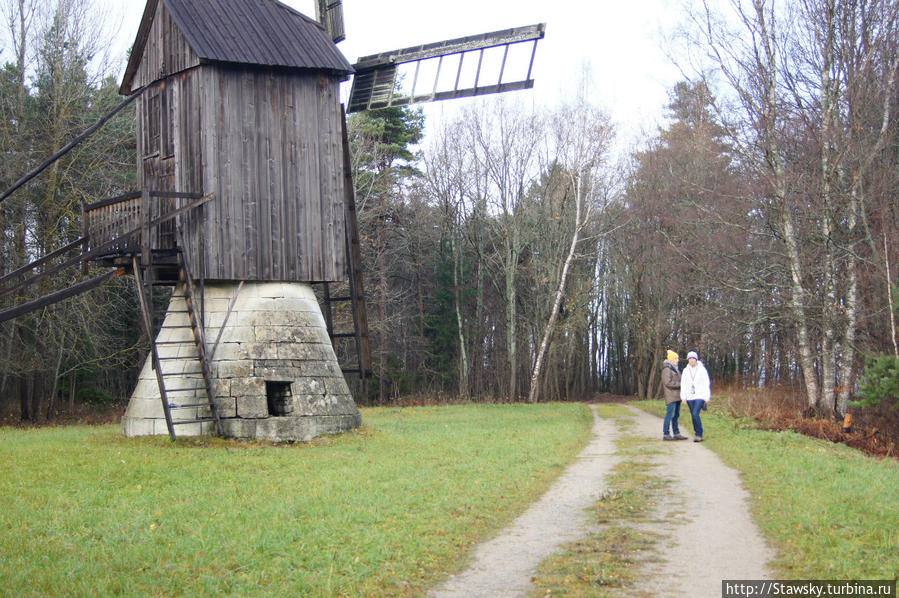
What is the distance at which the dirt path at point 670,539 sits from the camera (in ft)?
22.0

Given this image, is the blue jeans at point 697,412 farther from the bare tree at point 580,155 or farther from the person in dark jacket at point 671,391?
the bare tree at point 580,155

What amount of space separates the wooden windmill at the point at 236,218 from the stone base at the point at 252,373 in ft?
0.10

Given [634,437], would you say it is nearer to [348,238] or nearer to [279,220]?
Result: [348,238]

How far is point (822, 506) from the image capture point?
9.16 metres

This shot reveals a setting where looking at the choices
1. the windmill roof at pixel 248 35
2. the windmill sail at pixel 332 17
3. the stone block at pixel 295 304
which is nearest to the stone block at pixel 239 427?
the stone block at pixel 295 304

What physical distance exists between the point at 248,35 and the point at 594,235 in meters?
23.6

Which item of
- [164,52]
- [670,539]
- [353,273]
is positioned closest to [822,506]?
[670,539]

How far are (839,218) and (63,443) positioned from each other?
65.3ft

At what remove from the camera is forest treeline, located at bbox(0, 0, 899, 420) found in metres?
21.6

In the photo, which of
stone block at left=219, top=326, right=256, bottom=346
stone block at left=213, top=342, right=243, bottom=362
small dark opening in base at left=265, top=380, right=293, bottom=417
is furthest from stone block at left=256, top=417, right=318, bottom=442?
stone block at left=219, top=326, right=256, bottom=346

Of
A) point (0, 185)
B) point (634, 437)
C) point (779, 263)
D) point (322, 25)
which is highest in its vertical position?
point (322, 25)

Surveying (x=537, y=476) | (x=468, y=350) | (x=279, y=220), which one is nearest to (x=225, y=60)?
(x=279, y=220)

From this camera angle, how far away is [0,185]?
26.6m

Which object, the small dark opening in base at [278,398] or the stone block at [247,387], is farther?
the small dark opening in base at [278,398]
